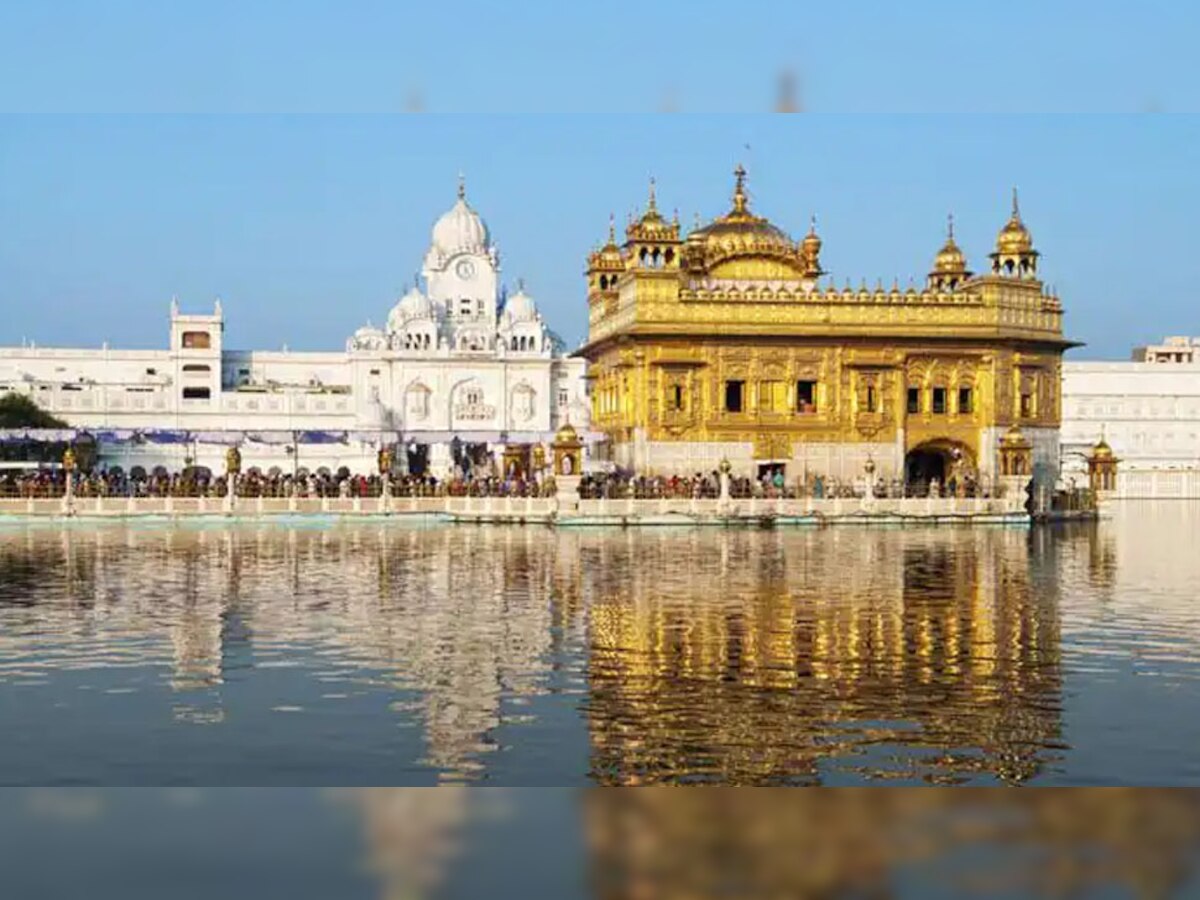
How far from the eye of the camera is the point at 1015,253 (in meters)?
40.4

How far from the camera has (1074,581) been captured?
67.2 feet

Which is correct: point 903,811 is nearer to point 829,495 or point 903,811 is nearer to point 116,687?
point 116,687

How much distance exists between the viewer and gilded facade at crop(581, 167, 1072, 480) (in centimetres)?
3728

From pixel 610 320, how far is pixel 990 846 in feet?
122

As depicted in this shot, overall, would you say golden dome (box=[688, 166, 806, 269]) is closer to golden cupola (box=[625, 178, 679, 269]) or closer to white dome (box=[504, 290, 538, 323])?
golden cupola (box=[625, 178, 679, 269])

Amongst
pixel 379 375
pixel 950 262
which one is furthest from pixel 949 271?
pixel 379 375

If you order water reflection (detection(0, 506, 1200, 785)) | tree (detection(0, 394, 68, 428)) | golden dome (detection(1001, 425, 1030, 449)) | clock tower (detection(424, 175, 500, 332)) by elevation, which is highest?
clock tower (detection(424, 175, 500, 332))

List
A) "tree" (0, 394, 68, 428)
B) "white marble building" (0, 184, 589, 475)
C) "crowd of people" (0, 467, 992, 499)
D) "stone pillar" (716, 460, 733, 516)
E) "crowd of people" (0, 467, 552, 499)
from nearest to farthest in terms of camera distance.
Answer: "stone pillar" (716, 460, 733, 516), "crowd of people" (0, 467, 992, 499), "crowd of people" (0, 467, 552, 499), "tree" (0, 394, 68, 428), "white marble building" (0, 184, 589, 475)

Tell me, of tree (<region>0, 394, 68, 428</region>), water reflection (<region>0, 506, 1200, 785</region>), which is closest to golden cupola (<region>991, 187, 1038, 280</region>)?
Result: water reflection (<region>0, 506, 1200, 785</region>)

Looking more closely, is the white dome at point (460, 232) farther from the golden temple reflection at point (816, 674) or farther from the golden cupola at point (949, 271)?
the golden temple reflection at point (816, 674)

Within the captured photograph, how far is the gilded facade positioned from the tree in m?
26.3

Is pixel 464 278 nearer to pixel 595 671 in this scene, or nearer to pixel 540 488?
pixel 540 488

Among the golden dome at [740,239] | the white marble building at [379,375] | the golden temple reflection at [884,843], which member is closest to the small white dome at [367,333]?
the white marble building at [379,375]

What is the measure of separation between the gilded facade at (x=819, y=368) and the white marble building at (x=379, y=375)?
73.4 ft
